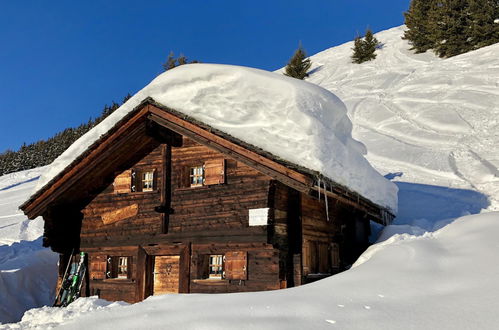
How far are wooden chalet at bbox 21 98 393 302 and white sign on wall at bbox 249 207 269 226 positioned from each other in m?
0.02

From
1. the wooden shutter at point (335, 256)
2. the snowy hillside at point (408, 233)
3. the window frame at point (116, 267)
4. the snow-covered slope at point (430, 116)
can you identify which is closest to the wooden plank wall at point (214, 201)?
the window frame at point (116, 267)

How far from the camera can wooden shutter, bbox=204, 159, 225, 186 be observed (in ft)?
36.5

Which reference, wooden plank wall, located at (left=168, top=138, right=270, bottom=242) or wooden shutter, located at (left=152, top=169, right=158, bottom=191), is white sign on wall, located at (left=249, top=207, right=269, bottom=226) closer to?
wooden plank wall, located at (left=168, top=138, right=270, bottom=242)

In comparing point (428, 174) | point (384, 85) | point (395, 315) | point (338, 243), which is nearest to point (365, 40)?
point (384, 85)

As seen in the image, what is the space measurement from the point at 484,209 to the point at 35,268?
713 inches

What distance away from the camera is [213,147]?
1111cm

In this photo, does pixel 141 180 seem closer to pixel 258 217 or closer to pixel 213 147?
pixel 213 147

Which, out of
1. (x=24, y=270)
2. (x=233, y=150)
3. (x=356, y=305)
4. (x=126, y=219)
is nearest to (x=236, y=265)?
(x=233, y=150)

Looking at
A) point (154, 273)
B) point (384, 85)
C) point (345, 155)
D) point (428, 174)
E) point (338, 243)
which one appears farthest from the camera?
point (384, 85)

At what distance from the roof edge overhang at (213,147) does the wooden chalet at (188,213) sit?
29 millimetres

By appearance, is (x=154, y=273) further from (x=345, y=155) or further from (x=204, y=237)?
(x=345, y=155)

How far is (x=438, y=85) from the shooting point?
1462 inches

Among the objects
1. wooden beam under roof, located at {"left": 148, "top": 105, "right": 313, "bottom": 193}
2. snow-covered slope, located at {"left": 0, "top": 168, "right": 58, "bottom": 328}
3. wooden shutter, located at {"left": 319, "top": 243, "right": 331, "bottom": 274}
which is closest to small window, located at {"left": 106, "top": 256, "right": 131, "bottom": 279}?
snow-covered slope, located at {"left": 0, "top": 168, "right": 58, "bottom": 328}

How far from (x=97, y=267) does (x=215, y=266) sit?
403cm
